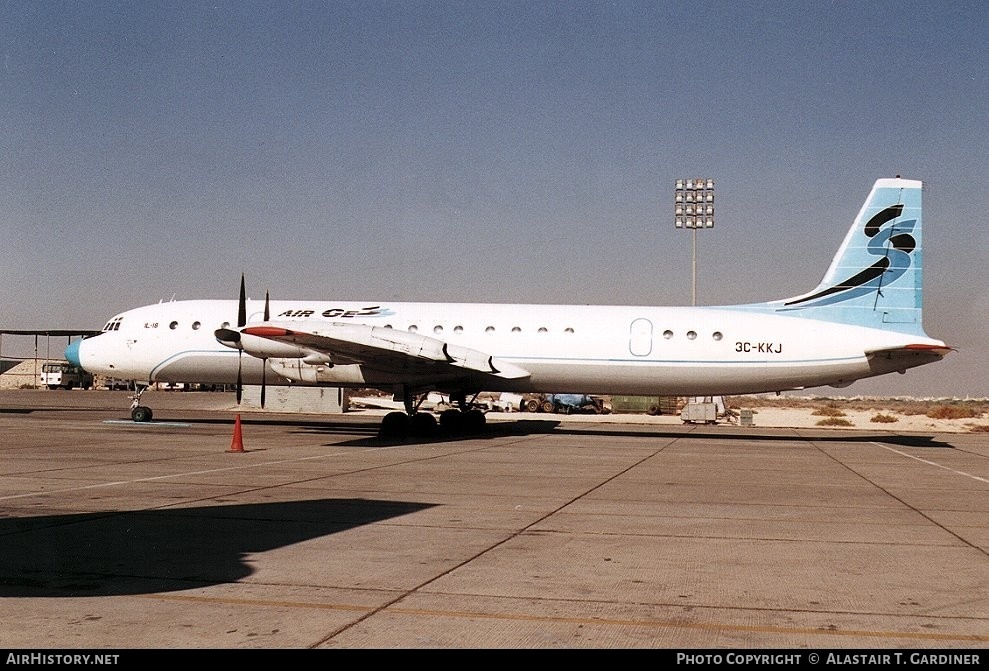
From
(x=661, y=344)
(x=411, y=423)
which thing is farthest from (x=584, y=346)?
(x=411, y=423)

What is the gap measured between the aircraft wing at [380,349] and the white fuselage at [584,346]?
1.61 feet

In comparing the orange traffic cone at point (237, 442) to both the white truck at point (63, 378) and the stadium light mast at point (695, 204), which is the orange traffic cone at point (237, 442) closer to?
the stadium light mast at point (695, 204)

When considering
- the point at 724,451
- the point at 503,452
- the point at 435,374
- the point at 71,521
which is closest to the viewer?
the point at 71,521

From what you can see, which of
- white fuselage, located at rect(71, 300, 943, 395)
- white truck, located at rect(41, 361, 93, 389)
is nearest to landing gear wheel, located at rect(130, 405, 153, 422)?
white fuselage, located at rect(71, 300, 943, 395)

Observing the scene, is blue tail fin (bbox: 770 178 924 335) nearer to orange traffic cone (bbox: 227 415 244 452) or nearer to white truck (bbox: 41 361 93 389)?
orange traffic cone (bbox: 227 415 244 452)

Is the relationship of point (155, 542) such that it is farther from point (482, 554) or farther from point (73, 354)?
point (73, 354)

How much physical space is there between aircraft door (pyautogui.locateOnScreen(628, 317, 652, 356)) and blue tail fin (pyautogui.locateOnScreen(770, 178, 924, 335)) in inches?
196

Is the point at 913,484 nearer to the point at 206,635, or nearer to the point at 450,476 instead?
the point at 450,476

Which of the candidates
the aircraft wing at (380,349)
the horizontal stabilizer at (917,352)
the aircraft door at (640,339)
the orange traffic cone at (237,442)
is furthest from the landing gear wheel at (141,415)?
the horizontal stabilizer at (917,352)

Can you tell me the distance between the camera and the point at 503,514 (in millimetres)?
11156

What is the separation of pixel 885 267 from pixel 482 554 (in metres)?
21.8

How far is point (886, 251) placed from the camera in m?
26.0

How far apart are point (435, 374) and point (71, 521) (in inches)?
648
